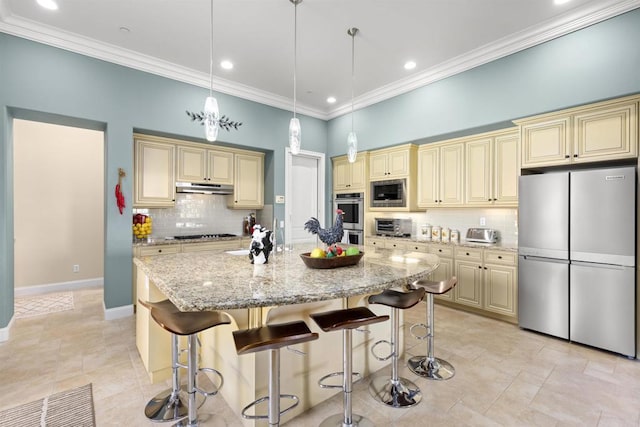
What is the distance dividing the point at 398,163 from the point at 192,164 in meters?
3.14

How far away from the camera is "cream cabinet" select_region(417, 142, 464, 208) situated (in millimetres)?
4105

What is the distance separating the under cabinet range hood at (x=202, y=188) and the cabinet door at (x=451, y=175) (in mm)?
3285

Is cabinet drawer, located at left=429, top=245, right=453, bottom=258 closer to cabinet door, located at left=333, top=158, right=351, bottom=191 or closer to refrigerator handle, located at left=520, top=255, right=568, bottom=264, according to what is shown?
refrigerator handle, located at left=520, top=255, right=568, bottom=264

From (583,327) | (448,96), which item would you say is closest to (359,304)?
(583,327)

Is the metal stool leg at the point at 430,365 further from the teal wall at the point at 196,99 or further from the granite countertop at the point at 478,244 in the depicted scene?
the teal wall at the point at 196,99

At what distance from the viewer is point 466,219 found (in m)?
4.31

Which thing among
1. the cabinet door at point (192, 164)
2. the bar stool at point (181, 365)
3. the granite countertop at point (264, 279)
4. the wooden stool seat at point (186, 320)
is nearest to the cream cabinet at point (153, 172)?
the cabinet door at point (192, 164)

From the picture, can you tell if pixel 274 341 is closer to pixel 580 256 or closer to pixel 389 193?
pixel 580 256

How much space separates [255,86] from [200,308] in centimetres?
407

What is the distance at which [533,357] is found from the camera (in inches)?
105

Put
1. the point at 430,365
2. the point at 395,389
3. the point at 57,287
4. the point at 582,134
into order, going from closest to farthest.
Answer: the point at 395,389 → the point at 430,365 → the point at 582,134 → the point at 57,287

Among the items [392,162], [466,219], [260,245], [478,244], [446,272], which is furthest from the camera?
[392,162]

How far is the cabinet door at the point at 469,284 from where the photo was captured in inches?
145

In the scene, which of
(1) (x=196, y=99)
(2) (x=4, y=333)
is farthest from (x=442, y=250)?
(2) (x=4, y=333)
